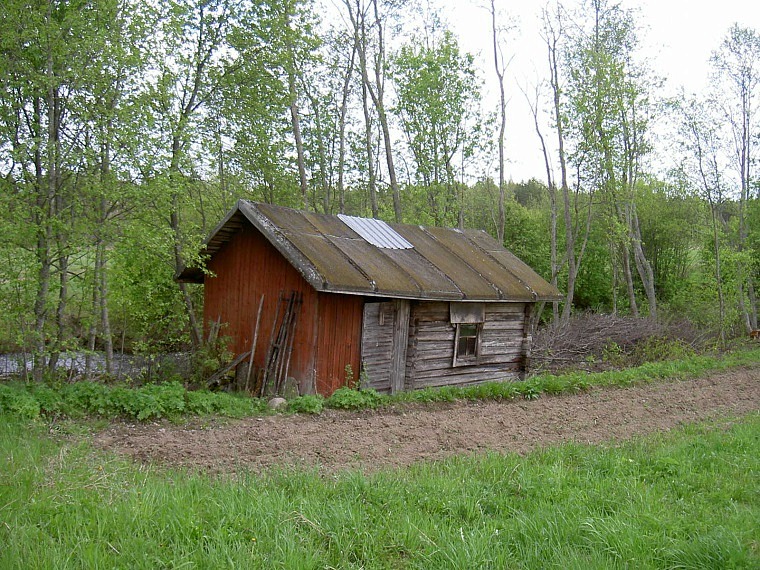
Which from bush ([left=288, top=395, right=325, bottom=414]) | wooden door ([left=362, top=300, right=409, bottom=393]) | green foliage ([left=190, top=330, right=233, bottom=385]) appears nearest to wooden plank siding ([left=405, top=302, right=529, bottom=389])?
wooden door ([left=362, top=300, right=409, bottom=393])

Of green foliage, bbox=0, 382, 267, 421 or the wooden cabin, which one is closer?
green foliage, bbox=0, 382, 267, 421

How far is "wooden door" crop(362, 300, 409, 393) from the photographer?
12.4 metres

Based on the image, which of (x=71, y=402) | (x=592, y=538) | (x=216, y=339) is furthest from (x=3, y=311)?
(x=592, y=538)

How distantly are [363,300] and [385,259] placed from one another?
4.41 ft

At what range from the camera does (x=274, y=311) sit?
12.8 meters

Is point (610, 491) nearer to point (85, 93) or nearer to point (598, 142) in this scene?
point (85, 93)

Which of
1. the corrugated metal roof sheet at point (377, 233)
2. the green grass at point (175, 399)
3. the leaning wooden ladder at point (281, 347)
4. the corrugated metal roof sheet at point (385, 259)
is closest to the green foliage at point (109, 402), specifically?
the green grass at point (175, 399)

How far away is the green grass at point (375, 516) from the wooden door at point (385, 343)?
19.5 ft

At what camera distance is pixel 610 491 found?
5.78 metres

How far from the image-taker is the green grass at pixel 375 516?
13.8 feet

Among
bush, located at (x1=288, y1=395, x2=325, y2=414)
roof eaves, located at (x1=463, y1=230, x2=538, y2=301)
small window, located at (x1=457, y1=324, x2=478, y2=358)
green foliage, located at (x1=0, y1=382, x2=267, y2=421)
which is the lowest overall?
bush, located at (x1=288, y1=395, x2=325, y2=414)

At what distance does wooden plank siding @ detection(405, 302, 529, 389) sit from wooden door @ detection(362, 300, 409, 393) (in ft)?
0.78

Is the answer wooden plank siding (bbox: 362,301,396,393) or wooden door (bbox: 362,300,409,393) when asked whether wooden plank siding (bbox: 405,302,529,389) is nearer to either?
wooden door (bbox: 362,300,409,393)

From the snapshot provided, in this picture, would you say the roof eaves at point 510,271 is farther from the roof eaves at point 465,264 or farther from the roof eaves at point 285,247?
the roof eaves at point 285,247
